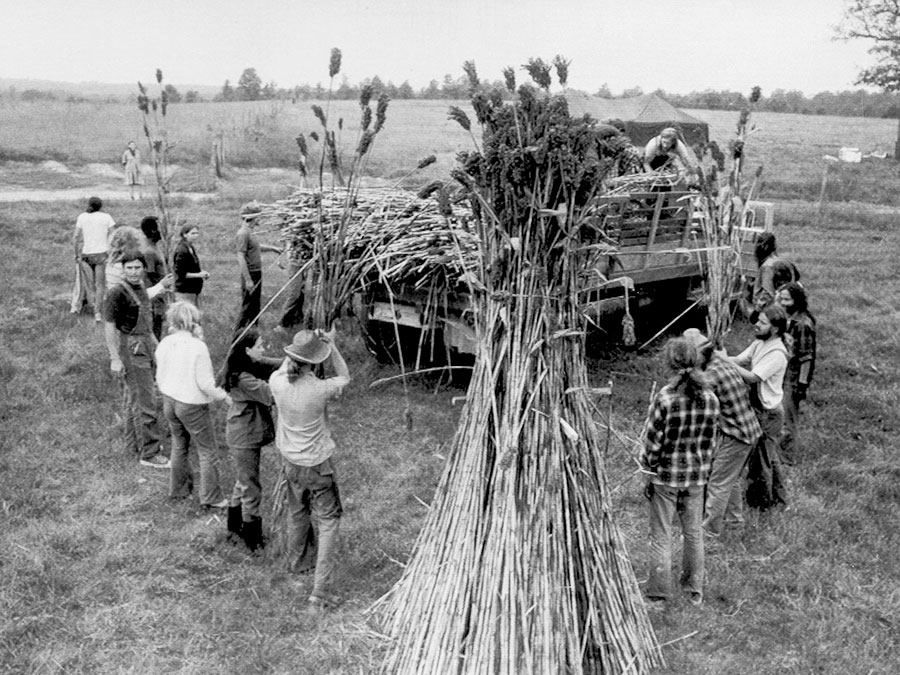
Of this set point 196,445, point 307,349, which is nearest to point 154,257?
point 196,445

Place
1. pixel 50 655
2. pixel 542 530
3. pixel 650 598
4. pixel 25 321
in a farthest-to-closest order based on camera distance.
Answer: pixel 25 321 < pixel 650 598 < pixel 50 655 < pixel 542 530

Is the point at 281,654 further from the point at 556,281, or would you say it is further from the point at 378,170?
the point at 378,170

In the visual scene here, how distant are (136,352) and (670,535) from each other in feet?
12.6

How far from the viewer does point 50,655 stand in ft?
13.3

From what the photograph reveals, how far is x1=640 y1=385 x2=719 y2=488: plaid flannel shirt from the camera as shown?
4344 millimetres

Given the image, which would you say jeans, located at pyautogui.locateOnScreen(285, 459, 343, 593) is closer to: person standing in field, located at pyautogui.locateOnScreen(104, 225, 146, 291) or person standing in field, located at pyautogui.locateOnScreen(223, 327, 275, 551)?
person standing in field, located at pyautogui.locateOnScreen(223, 327, 275, 551)

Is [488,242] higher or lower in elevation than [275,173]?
higher

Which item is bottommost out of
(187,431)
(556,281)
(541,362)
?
(187,431)

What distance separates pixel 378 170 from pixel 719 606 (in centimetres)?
2120

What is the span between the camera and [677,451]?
436cm

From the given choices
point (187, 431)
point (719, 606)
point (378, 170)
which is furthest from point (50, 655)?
point (378, 170)

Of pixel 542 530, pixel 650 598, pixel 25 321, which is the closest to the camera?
pixel 542 530

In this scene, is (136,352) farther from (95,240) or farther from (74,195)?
(74,195)

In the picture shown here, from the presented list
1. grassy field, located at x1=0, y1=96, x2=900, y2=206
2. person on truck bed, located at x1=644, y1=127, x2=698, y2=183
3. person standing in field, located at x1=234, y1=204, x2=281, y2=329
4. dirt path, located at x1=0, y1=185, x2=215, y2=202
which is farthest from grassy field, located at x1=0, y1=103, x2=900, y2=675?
dirt path, located at x1=0, y1=185, x2=215, y2=202
